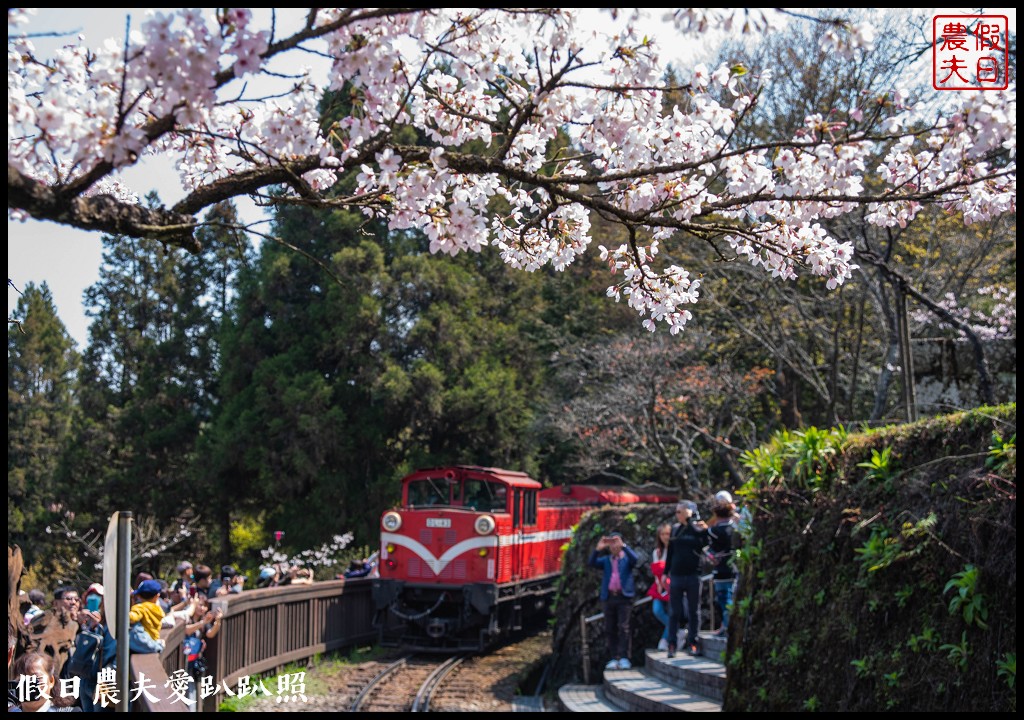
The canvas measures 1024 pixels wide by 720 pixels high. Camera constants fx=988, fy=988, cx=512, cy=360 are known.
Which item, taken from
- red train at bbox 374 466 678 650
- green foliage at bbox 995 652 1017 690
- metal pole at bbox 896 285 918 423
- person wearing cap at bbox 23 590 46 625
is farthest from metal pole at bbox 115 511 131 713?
red train at bbox 374 466 678 650

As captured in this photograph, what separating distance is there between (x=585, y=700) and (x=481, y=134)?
638 centimetres

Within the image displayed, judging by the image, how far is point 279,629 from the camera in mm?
12758

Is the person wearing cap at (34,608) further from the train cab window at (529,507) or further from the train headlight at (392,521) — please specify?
the train cab window at (529,507)

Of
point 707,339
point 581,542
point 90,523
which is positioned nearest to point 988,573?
point 581,542

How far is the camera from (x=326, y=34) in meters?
4.07

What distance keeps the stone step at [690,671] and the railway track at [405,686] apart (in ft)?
10.1

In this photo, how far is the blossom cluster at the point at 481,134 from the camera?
3689 mm

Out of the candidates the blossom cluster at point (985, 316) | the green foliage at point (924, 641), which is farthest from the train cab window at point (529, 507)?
the green foliage at point (924, 641)

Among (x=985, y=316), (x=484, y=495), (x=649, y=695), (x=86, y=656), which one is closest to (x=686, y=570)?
(x=649, y=695)

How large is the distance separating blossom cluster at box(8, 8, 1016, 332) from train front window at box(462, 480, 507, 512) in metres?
10.6

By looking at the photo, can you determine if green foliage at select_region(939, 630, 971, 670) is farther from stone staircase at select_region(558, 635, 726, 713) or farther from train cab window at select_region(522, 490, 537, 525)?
train cab window at select_region(522, 490, 537, 525)

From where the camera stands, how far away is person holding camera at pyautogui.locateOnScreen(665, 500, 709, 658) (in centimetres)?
934

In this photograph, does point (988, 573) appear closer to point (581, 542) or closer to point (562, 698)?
point (562, 698)

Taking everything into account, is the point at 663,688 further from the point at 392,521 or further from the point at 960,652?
the point at 392,521
